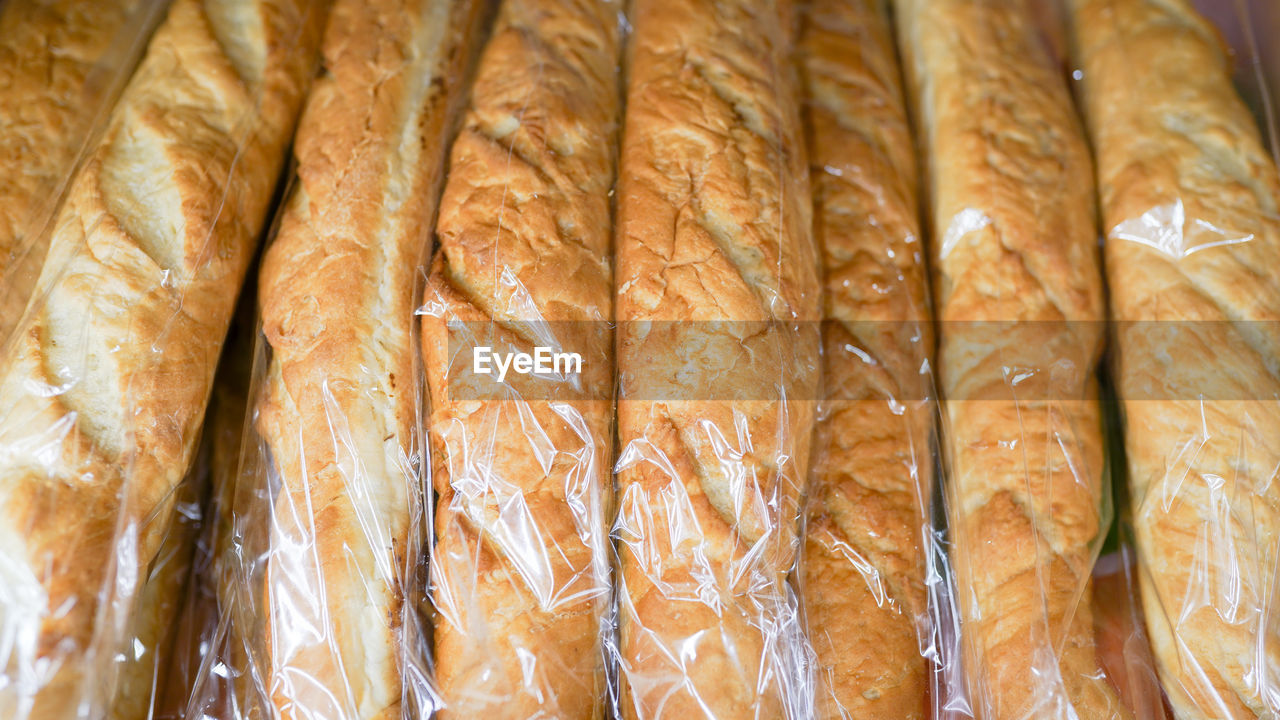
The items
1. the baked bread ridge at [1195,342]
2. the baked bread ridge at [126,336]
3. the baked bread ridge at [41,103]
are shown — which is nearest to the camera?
the baked bread ridge at [126,336]

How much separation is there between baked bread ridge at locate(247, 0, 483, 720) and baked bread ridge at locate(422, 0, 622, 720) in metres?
0.08

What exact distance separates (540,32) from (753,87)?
48 cm

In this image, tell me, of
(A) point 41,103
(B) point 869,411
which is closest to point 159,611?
(A) point 41,103

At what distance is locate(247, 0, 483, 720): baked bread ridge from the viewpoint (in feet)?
4.64

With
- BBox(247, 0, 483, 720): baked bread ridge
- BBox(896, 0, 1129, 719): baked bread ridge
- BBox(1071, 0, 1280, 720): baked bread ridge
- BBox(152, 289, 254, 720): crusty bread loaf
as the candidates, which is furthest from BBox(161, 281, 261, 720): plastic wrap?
BBox(1071, 0, 1280, 720): baked bread ridge

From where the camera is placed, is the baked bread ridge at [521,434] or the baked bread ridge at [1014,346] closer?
the baked bread ridge at [521,434]

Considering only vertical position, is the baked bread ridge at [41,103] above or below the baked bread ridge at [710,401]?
above

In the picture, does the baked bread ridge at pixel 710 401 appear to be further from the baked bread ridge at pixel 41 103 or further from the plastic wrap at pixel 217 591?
the baked bread ridge at pixel 41 103

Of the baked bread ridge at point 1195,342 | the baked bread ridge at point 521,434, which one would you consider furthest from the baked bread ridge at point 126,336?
the baked bread ridge at point 1195,342

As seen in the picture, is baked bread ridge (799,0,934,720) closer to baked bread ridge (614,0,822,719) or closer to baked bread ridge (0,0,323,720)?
baked bread ridge (614,0,822,719)

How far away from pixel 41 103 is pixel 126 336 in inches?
25.3

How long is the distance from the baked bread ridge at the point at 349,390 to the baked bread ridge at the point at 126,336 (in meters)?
0.11

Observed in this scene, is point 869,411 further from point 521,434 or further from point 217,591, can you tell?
point 217,591

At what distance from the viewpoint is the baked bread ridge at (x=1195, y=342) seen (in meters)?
1.51
